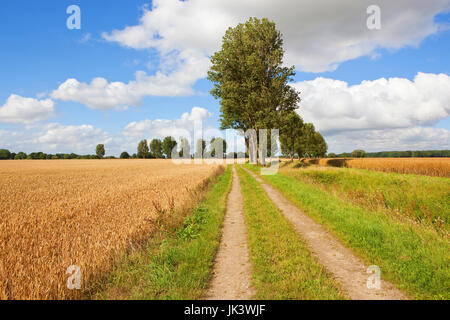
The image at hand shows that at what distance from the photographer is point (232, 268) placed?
542cm

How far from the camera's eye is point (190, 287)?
451 cm

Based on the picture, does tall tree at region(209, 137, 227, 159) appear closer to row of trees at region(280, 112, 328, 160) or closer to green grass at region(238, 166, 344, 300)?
row of trees at region(280, 112, 328, 160)

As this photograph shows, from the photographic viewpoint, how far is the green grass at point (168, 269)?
4.36m

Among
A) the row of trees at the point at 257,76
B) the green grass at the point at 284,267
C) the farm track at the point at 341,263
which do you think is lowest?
the farm track at the point at 341,263

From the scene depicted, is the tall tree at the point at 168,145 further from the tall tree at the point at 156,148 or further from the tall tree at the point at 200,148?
the tall tree at the point at 200,148

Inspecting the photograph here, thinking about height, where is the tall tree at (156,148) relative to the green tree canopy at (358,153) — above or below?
above

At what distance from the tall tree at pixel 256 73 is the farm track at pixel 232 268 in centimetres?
2534

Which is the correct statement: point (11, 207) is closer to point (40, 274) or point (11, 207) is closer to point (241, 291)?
point (40, 274)

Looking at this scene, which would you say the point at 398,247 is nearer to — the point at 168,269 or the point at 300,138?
the point at 168,269

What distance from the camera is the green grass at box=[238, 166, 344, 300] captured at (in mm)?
4254

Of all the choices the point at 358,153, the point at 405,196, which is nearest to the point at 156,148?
the point at 358,153

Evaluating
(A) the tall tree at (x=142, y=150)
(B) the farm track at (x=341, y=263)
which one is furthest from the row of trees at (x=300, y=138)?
(A) the tall tree at (x=142, y=150)

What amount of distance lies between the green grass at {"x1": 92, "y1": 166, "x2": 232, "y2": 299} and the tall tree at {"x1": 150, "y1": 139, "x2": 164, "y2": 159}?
475ft
